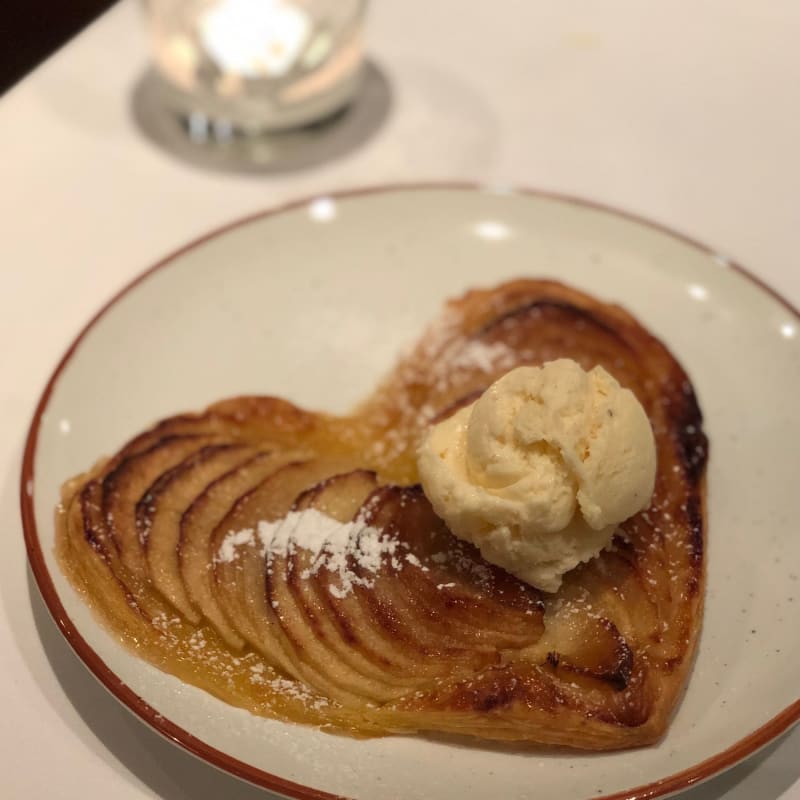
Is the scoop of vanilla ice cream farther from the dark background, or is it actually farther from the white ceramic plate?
the dark background

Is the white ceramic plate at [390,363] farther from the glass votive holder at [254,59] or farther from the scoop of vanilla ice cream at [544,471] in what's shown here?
the glass votive holder at [254,59]

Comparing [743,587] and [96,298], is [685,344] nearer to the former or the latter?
[743,587]

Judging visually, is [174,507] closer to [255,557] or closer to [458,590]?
[255,557]

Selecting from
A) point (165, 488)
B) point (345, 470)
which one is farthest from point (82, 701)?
point (345, 470)

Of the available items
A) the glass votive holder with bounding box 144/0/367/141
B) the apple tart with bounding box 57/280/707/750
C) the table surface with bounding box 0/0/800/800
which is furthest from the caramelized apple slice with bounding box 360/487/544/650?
the glass votive holder with bounding box 144/0/367/141

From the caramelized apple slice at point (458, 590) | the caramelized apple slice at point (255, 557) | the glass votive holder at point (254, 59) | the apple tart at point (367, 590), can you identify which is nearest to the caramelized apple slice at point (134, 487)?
the apple tart at point (367, 590)

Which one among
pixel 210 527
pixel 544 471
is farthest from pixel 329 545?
pixel 544 471
